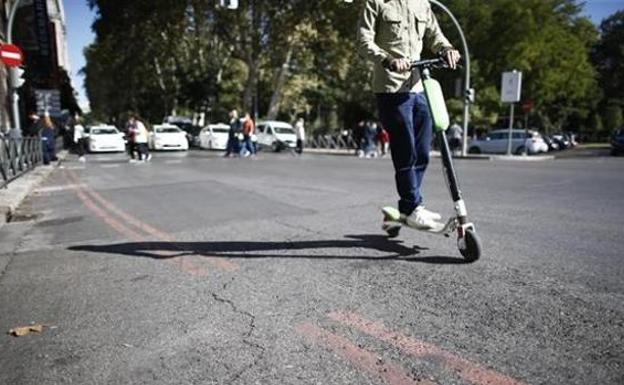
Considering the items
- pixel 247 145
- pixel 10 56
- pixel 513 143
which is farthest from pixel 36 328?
pixel 513 143

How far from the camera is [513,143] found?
2972cm

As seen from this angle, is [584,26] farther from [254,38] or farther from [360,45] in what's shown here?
[360,45]

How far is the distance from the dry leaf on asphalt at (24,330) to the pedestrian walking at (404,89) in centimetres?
267

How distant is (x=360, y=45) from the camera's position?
13.4 feet

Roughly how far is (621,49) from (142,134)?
218 ft

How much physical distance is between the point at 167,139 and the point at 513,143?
1921cm

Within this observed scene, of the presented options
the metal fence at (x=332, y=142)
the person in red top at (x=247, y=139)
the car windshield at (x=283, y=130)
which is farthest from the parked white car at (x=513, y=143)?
the person in red top at (x=247, y=139)

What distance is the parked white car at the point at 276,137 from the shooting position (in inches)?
1142

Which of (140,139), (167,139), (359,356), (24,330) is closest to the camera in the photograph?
(359,356)

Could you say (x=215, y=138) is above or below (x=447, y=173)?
below

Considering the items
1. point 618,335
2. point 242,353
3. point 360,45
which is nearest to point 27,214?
point 360,45

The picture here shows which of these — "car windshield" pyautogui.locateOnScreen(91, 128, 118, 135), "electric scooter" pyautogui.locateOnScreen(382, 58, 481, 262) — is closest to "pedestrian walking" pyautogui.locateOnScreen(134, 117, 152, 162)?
"car windshield" pyautogui.locateOnScreen(91, 128, 118, 135)

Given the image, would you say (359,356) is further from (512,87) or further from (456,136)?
(456,136)

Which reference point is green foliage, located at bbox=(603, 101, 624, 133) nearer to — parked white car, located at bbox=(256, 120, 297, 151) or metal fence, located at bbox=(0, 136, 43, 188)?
parked white car, located at bbox=(256, 120, 297, 151)
